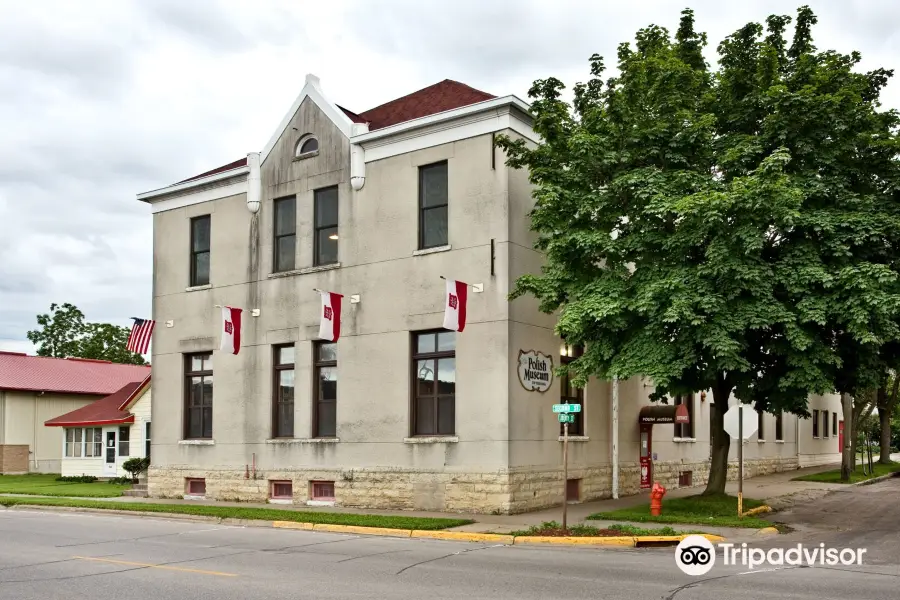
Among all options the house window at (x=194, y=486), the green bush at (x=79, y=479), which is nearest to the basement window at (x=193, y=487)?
the house window at (x=194, y=486)

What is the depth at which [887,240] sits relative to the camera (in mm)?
17734

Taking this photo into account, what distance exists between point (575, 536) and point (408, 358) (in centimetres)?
720

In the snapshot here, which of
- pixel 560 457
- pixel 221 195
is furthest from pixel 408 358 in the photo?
pixel 221 195

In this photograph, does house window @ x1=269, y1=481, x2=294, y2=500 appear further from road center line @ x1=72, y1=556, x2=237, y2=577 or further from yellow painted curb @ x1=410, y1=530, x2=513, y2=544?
road center line @ x1=72, y1=556, x2=237, y2=577

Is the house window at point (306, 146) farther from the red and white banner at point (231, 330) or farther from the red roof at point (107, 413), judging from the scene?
the red roof at point (107, 413)

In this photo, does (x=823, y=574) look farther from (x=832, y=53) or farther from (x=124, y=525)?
(x=124, y=525)

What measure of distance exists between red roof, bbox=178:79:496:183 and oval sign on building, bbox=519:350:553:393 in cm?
628

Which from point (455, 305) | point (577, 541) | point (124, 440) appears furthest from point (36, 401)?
point (577, 541)

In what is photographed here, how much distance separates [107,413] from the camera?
40.5m

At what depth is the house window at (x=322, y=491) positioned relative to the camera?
906 inches

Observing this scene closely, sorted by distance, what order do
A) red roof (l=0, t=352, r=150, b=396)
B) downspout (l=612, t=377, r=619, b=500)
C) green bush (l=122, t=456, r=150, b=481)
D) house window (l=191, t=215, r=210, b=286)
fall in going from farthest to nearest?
red roof (l=0, t=352, r=150, b=396)
green bush (l=122, t=456, r=150, b=481)
house window (l=191, t=215, r=210, b=286)
downspout (l=612, t=377, r=619, b=500)

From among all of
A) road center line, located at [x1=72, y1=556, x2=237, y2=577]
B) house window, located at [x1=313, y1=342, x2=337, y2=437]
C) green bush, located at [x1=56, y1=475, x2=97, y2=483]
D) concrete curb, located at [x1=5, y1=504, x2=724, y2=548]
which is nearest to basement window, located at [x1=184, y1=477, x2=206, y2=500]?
house window, located at [x1=313, y1=342, x2=337, y2=437]

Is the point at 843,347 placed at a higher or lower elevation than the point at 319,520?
higher

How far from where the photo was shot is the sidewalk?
18328 millimetres
